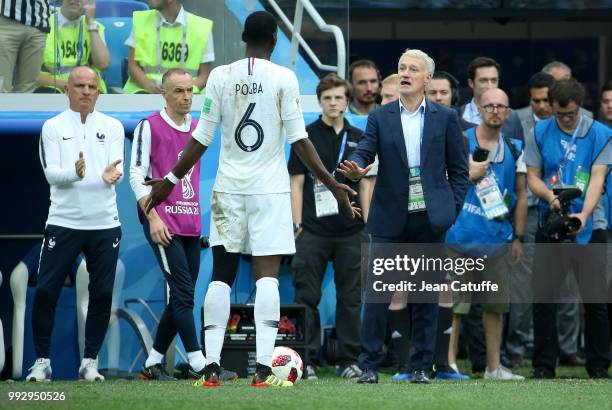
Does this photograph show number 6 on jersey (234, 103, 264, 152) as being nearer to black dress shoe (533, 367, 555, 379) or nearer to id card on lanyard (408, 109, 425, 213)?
id card on lanyard (408, 109, 425, 213)

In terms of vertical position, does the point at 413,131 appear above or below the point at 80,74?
below

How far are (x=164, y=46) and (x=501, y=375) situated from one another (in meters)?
3.75

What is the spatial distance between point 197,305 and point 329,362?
61.9 inches

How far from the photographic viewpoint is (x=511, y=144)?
11.4 meters

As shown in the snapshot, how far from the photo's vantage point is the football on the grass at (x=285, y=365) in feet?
31.7

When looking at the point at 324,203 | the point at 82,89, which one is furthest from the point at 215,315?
the point at 324,203

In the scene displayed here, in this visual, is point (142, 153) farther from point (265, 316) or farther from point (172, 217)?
point (265, 316)

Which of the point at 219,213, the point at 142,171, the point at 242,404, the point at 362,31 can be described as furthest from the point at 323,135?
the point at 362,31

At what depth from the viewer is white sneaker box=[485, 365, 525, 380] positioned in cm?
1104

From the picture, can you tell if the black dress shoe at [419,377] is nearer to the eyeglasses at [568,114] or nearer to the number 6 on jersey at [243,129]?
the number 6 on jersey at [243,129]

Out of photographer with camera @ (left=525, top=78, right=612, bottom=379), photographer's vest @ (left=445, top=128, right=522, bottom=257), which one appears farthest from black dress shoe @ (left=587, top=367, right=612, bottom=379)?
photographer's vest @ (left=445, top=128, right=522, bottom=257)

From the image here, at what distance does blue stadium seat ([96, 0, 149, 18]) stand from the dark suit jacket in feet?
10.6

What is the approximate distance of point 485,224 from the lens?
37.0 feet

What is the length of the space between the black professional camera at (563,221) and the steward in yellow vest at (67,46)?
12.4ft
